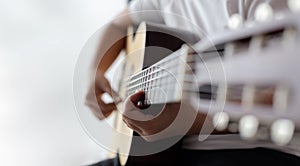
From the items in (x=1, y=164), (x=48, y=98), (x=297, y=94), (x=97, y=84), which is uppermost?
(x=297, y=94)

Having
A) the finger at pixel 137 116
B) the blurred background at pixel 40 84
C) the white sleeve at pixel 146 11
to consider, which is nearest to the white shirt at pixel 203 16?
the white sleeve at pixel 146 11

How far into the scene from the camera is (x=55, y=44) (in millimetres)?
1271

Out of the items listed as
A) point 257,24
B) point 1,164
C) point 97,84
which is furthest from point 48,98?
point 257,24

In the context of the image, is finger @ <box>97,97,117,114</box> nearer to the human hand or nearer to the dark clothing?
the human hand

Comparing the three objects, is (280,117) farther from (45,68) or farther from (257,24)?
(45,68)

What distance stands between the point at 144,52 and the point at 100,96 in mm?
242

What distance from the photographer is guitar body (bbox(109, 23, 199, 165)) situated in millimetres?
680

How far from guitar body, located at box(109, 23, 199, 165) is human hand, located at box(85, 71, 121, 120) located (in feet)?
0.08

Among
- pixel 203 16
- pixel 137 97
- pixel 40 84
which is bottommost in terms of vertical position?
pixel 40 84

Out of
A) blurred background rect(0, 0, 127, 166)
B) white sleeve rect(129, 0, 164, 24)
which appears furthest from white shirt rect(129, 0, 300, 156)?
blurred background rect(0, 0, 127, 166)

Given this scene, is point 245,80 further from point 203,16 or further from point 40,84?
point 40,84

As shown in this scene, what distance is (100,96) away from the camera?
0.95 metres

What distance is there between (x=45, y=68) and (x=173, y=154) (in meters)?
0.68

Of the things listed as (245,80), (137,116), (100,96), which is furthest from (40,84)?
(245,80)
